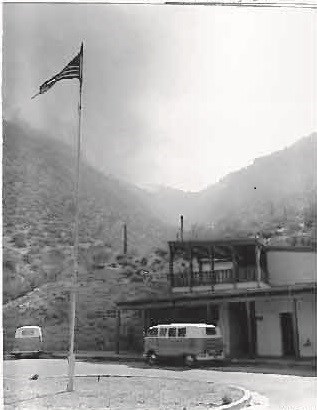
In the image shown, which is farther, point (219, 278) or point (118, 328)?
point (219, 278)

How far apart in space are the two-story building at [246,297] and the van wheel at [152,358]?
882mm

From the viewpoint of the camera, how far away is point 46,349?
35.7ft

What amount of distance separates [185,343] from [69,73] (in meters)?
6.70

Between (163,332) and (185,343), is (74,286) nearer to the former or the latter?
(163,332)

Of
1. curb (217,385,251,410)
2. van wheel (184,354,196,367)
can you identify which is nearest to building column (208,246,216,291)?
van wheel (184,354,196,367)

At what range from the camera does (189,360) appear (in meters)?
13.2

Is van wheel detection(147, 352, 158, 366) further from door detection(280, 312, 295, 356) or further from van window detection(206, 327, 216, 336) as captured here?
door detection(280, 312, 295, 356)

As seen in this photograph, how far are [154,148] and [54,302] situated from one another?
11.9ft

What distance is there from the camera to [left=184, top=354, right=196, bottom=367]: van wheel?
13.0 meters

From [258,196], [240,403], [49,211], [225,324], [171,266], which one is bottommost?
[240,403]

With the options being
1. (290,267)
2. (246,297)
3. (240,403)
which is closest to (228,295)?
(246,297)

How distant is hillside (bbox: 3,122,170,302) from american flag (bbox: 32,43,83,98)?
901 millimetres

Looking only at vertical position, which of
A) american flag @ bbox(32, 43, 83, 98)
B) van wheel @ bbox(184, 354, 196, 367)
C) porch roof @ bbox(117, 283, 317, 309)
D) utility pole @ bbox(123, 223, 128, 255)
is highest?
american flag @ bbox(32, 43, 83, 98)

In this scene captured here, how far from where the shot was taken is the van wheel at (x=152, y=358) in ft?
43.4
